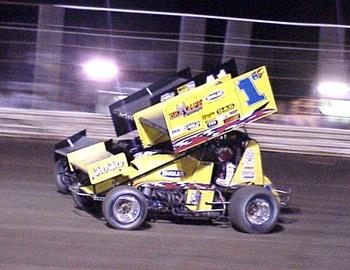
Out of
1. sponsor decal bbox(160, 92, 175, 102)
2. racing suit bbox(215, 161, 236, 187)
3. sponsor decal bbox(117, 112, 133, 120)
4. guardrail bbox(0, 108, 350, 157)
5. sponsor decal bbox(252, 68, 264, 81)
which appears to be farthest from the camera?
guardrail bbox(0, 108, 350, 157)

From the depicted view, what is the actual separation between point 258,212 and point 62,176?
8.52 ft

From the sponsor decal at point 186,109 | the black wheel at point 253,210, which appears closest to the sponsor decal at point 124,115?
the sponsor decal at point 186,109

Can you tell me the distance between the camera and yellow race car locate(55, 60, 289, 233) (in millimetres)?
9883

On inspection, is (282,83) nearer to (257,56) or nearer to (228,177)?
(257,56)

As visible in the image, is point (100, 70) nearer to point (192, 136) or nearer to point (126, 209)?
point (192, 136)

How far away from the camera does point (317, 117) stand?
52.9 feet

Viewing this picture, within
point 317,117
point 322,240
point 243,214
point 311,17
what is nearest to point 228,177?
point 243,214

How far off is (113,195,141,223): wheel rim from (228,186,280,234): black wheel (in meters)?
0.98

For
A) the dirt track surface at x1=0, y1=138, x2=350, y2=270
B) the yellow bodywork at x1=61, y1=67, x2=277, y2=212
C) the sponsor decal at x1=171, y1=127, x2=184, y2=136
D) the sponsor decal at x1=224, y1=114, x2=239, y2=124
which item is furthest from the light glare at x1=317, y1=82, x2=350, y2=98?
the sponsor decal at x1=171, y1=127, x2=184, y2=136

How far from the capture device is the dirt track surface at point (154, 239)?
849cm

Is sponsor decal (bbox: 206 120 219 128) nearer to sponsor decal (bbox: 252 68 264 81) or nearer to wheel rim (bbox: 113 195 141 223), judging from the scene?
sponsor decal (bbox: 252 68 264 81)

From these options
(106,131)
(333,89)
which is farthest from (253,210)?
(333,89)

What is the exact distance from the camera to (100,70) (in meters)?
16.2

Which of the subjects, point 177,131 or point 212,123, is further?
point 212,123
